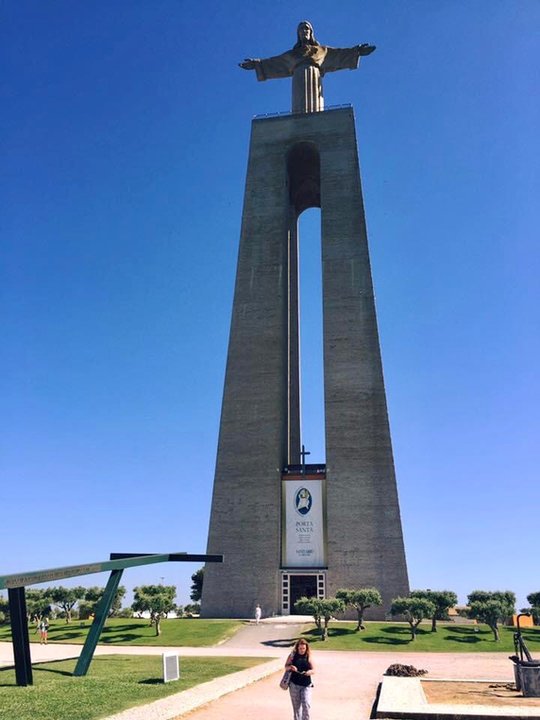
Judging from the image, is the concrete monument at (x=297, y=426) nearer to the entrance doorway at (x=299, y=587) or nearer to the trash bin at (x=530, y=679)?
the entrance doorway at (x=299, y=587)

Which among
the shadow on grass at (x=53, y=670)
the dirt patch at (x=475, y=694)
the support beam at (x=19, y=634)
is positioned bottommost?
the dirt patch at (x=475, y=694)

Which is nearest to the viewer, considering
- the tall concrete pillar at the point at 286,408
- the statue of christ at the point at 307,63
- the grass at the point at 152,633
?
the grass at the point at 152,633

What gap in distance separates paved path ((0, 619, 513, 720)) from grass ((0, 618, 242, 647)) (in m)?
1.12

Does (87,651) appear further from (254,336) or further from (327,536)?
(254,336)

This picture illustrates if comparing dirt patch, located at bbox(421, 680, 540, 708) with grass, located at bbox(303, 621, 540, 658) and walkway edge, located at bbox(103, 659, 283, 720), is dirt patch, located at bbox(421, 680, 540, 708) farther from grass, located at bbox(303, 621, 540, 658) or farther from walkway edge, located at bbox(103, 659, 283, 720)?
grass, located at bbox(303, 621, 540, 658)

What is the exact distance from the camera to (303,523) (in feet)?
111

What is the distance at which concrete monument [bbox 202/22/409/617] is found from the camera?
32.3m

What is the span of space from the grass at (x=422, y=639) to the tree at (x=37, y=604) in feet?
48.4

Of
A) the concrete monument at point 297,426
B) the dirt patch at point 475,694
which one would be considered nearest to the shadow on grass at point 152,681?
the dirt patch at point 475,694

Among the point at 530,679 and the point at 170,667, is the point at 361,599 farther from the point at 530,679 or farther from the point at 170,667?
the point at 530,679

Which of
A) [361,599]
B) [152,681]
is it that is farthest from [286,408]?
[152,681]

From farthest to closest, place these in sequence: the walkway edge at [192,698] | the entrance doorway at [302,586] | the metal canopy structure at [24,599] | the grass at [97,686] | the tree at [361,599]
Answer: the entrance doorway at [302,586], the tree at [361,599], the metal canopy structure at [24,599], the grass at [97,686], the walkway edge at [192,698]

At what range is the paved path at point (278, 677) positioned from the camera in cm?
907

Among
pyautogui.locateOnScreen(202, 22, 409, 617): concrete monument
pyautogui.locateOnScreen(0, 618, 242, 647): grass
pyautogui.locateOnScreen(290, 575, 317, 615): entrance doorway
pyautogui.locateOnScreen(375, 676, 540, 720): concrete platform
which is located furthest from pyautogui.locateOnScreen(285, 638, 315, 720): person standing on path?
pyautogui.locateOnScreen(290, 575, 317, 615): entrance doorway
